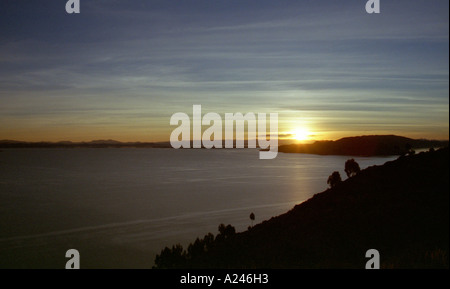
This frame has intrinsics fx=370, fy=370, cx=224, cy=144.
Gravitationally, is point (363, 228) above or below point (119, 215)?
above

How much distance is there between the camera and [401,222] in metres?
17.8

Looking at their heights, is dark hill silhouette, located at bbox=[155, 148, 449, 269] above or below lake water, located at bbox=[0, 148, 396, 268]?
above

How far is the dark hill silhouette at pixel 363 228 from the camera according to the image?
13.8 m

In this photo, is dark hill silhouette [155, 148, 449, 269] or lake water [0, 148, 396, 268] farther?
lake water [0, 148, 396, 268]

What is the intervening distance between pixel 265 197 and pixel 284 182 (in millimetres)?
32290

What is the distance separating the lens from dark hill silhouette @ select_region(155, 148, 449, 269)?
13.8 metres

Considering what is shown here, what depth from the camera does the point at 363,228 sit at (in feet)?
59.3

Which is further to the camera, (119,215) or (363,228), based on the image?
(119,215)

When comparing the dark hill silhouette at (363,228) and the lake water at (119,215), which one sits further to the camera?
the lake water at (119,215)

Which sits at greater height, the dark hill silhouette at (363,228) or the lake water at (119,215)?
the dark hill silhouette at (363,228)
